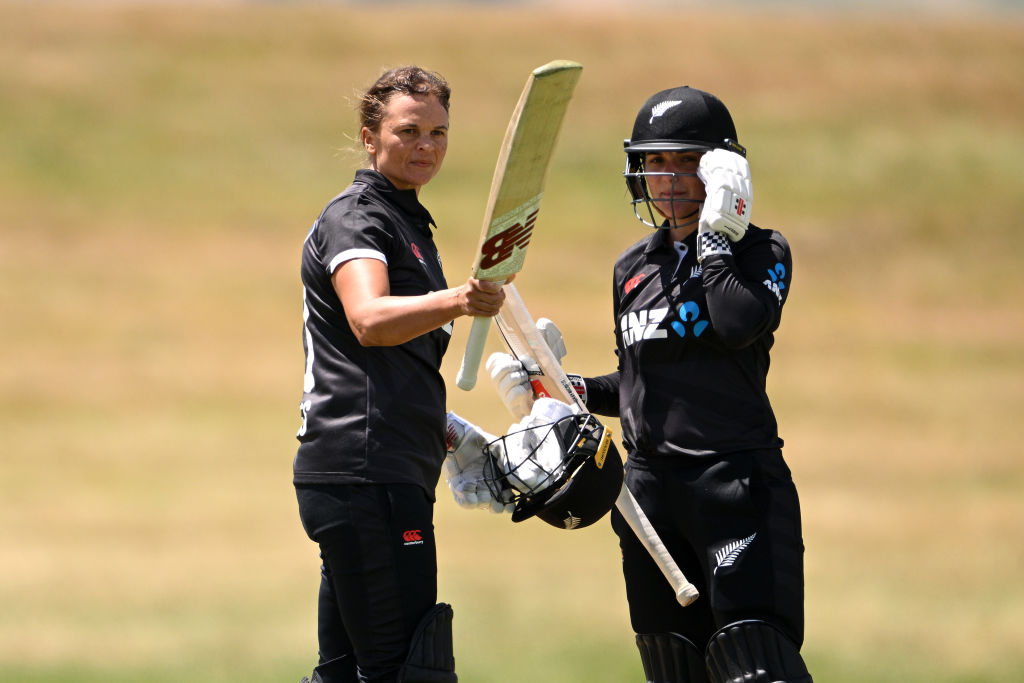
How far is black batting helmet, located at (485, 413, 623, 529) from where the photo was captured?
11.4 ft

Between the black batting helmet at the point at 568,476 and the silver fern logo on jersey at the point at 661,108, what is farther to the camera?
the silver fern logo on jersey at the point at 661,108

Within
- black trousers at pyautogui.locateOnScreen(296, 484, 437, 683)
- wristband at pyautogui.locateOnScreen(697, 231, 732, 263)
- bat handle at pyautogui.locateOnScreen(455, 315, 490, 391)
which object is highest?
wristband at pyautogui.locateOnScreen(697, 231, 732, 263)

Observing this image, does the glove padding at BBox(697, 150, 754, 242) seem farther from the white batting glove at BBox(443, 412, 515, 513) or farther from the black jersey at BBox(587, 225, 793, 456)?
the white batting glove at BBox(443, 412, 515, 513)

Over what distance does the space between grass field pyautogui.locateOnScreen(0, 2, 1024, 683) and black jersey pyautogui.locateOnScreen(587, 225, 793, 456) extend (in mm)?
993

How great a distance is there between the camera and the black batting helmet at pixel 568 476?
346 cm

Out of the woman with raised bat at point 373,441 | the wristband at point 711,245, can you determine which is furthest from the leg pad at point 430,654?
the wristband at point 711,245

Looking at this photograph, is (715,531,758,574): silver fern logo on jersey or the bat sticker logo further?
(715,531,758,574): silver fern logo on jersey

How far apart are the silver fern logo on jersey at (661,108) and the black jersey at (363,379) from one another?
824mm

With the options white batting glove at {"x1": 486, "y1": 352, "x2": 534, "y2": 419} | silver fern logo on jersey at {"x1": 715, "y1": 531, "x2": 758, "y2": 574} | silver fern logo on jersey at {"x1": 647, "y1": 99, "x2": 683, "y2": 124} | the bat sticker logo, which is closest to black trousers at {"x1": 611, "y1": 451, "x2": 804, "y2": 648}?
silver fern logo on jersey at {"x1": 715, "y1": 531, "x2": 758, "y2": 574}

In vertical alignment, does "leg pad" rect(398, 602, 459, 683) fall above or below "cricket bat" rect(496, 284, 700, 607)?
below

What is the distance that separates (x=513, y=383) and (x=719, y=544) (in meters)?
0.68

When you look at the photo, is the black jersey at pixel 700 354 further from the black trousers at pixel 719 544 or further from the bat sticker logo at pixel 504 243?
the bat sticker logo at pixel 504 243

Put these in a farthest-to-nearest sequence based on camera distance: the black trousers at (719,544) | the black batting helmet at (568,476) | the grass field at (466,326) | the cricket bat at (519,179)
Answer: the grass field at (466,326)
the black trousers at (719,544)
the black batting helmet at (568,476)
the cricket bat at (519,179)

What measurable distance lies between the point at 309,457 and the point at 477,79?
76.0ft
